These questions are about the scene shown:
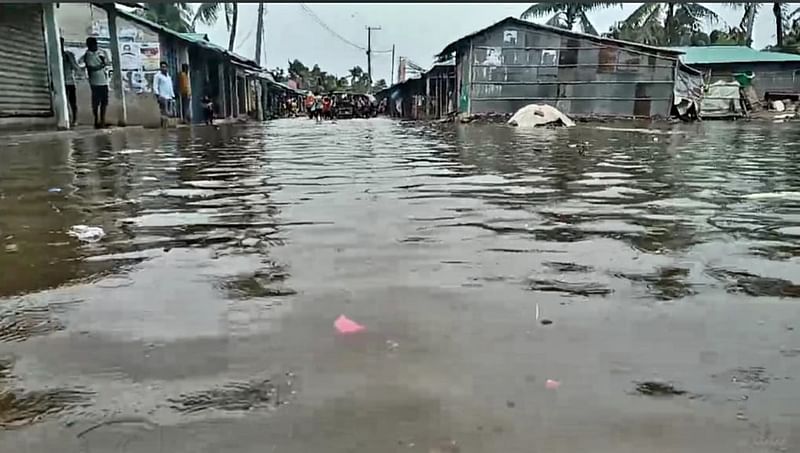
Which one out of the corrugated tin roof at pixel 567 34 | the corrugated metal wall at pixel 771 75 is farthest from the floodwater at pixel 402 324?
the corrugated metal wall at pixel 771 75

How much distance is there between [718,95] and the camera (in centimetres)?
2225

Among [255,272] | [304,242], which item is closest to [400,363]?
[255,272]

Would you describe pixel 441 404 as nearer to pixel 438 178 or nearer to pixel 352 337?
pixel 352 337

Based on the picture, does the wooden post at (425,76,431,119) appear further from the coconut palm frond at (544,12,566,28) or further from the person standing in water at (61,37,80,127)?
the person standing in water at (61,37,80,127)

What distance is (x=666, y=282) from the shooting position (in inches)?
87.6

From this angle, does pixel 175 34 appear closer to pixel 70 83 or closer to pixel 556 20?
pixel 70 83

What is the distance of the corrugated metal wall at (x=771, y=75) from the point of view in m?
27.4

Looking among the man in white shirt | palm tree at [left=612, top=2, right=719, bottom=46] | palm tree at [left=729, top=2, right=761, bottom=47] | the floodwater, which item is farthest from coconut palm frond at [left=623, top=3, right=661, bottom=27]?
the floodwater

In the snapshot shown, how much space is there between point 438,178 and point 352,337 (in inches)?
143

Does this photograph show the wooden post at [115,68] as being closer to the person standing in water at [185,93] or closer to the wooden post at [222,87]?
the person standing in water at [185,93]

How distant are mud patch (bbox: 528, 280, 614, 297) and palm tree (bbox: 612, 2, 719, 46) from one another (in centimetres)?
3484

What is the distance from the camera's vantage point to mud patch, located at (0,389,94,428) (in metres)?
1.28

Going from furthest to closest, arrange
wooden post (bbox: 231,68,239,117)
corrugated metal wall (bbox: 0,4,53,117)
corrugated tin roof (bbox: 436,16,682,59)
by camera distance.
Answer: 1. wooden post (bbox: 231,68,239,117)
2. corrugated tin roof (bbox: 436,16,682,59)
3. corrugated metal wall (bbox: 0,4,53,117)

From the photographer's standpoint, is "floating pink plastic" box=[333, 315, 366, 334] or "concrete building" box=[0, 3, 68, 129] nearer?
"floating pink plastic" box=[333, 315, 366, 334]
